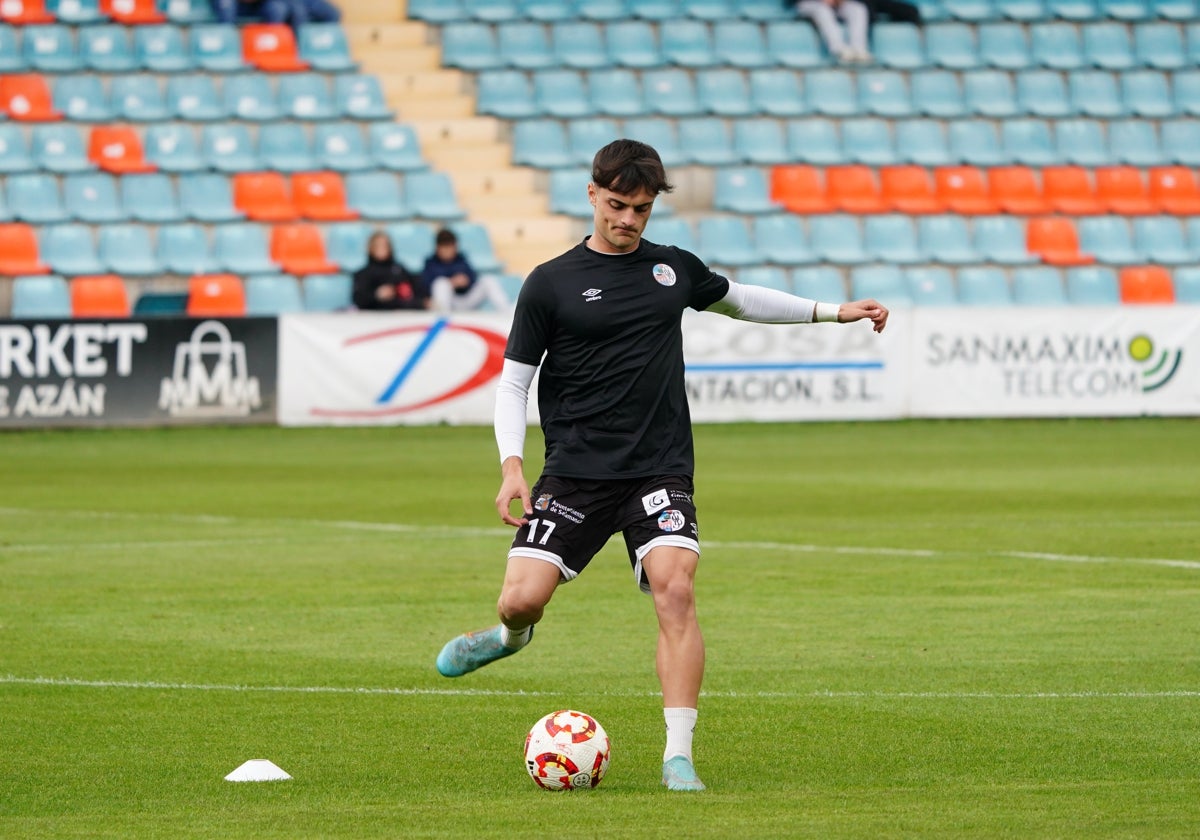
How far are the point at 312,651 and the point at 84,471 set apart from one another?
34.4ft

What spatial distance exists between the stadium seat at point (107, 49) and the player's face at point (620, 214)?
23122 mm

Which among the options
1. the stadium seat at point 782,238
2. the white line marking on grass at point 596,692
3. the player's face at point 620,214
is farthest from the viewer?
the stadium seat at point 782,238

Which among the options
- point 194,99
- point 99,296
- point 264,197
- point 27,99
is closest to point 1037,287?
point 264,197

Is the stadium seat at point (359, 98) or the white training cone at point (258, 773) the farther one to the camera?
the stadium seat at point (359, 98)

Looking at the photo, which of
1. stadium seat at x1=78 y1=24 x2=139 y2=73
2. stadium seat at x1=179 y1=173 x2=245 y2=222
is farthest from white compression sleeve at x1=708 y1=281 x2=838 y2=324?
stadium seat at x1=78 y1=24 x2=139 y2=73

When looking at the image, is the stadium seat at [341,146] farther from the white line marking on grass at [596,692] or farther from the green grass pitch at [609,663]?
the white line marking on grass at [596,692]

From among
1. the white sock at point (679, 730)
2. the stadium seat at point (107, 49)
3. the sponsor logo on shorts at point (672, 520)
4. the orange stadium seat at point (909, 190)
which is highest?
the stadium seat at point (107, 49)

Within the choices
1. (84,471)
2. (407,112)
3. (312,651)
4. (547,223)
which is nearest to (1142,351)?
(547,223)

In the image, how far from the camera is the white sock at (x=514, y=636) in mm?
7105

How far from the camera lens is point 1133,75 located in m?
32.3

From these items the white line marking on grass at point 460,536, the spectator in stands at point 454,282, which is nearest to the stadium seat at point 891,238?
the spectator in stands at point 454,282

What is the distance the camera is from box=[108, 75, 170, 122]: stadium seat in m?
28.1

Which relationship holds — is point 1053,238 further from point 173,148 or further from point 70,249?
point 70,249

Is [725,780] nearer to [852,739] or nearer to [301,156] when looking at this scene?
[852,739]
